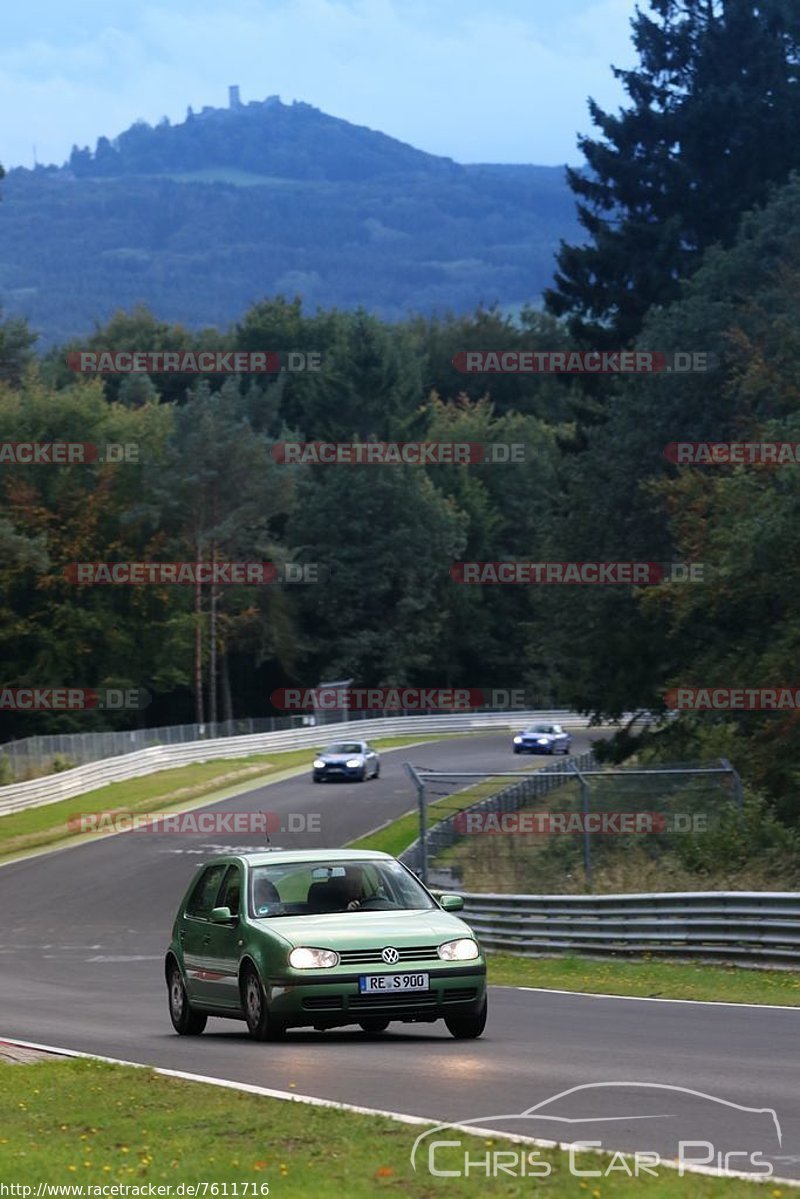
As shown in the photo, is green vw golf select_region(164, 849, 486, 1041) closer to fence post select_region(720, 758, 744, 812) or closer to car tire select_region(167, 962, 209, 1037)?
car tire select_region(167, 962, 209, 1037)

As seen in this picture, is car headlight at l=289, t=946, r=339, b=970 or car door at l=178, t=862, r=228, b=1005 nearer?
car headlight at l=289, t=946, r=339, b=970

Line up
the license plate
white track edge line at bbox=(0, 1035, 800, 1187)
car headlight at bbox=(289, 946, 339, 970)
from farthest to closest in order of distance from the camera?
car headlight at bbox=(289, 946, 339, 970) < the license plate < white track edge line at bbox=(0, 1035, 800, 1187)

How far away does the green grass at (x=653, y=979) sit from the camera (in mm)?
18064

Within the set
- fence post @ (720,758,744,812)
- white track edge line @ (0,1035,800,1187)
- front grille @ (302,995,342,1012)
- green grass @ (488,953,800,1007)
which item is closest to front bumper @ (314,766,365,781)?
green grass @ (488,953,800,1007)

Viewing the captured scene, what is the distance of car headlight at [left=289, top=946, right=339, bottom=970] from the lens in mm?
13125

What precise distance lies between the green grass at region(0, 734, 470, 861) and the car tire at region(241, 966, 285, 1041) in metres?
32.8

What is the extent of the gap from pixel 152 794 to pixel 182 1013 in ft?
144

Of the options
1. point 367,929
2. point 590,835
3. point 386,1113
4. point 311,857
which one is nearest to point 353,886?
point 311,857

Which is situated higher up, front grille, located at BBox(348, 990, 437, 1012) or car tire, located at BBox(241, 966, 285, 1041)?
front grille, located at BBox(348, 990, 437, 1012)

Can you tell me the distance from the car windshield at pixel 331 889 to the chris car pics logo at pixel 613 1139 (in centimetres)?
412

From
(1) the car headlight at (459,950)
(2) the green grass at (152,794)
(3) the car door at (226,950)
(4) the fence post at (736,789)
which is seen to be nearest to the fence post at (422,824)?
(4) the fence post at (736,789)

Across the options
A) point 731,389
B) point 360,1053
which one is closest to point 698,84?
point 731,389

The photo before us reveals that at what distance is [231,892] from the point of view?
1464cm

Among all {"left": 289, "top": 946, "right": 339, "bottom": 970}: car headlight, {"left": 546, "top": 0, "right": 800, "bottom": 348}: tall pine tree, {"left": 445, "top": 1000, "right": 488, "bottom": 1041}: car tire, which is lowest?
{"left": 445, "top": 1000, "right": 488, "bottom": 1041}: car tire
